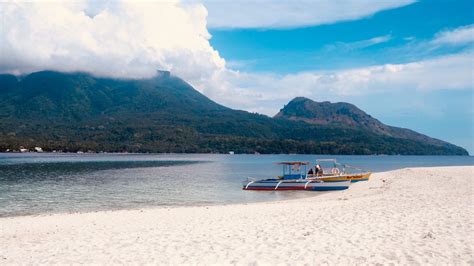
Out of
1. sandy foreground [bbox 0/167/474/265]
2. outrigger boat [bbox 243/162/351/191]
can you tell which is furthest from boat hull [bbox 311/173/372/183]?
sandy foreground [bbox 0/167/474/265]

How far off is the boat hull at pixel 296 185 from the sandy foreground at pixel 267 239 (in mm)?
21589

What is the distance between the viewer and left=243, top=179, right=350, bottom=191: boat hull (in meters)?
41.6

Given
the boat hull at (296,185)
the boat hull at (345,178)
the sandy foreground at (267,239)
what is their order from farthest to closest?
the boat hull at (345,178) < the boat hull at (296,185) < the sandy foreground at (267,239)

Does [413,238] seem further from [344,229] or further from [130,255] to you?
[130,255]

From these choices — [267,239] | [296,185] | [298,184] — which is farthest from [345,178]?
[267,239]

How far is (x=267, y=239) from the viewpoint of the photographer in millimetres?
13312

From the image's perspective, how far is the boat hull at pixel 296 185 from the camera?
41.6 meters

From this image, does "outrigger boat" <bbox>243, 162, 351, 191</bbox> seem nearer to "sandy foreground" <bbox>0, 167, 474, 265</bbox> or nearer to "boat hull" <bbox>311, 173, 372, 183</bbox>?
"boat hull" <bbox>311, 173, 372, 183</bbox>

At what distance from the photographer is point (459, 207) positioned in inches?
734

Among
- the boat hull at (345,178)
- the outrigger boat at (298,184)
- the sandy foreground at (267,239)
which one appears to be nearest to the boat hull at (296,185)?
the outrigger boat at (298,184)

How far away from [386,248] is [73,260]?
923 centimetres

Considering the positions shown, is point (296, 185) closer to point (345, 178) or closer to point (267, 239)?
point (345, 178)

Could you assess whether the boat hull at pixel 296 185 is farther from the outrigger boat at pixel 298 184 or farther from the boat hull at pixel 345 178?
the boat hull at pixel 345 178

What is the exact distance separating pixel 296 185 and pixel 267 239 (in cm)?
3024
